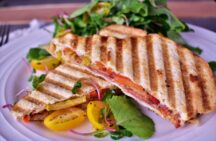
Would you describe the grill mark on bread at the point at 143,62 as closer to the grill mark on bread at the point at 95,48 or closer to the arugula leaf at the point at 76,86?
the grill mark on bread at the point at 95,48

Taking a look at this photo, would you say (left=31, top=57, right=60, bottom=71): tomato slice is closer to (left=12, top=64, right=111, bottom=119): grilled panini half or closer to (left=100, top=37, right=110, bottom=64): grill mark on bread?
(left=12, top=64, right=111, bottom=119): grilled panini half

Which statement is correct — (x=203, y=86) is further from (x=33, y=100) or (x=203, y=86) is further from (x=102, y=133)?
(x=33, y=100)

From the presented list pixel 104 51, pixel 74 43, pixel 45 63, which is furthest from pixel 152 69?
pixel 45 63

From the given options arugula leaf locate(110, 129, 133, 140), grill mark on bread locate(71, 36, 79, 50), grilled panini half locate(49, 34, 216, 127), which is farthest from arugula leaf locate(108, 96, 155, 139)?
grill mark on bread locate(71, 36, 79, 50)

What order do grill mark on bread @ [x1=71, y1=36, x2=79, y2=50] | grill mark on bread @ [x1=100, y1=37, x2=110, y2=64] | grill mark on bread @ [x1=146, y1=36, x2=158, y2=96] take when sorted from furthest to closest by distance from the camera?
grill mark on bread @ [x1=71, y1=36, x2=79, y2=50], grill mark on bread @ [x1=100, y1=37, x2=110, y2=64], grill mark on bread @ [x1=146, y1=36, x2=158, y2=96]

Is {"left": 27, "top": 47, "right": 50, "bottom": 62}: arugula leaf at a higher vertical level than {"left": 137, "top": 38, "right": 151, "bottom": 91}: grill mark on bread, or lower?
lower

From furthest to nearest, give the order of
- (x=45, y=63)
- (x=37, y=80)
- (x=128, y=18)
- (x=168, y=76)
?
1. (x=128, y=18)
2. (x=45, y=63)
3. (x=37, y=80)
4. (x=168, y=76)

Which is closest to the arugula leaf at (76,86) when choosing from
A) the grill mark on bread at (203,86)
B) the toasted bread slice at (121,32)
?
the toasted bread slice at (121,32)
